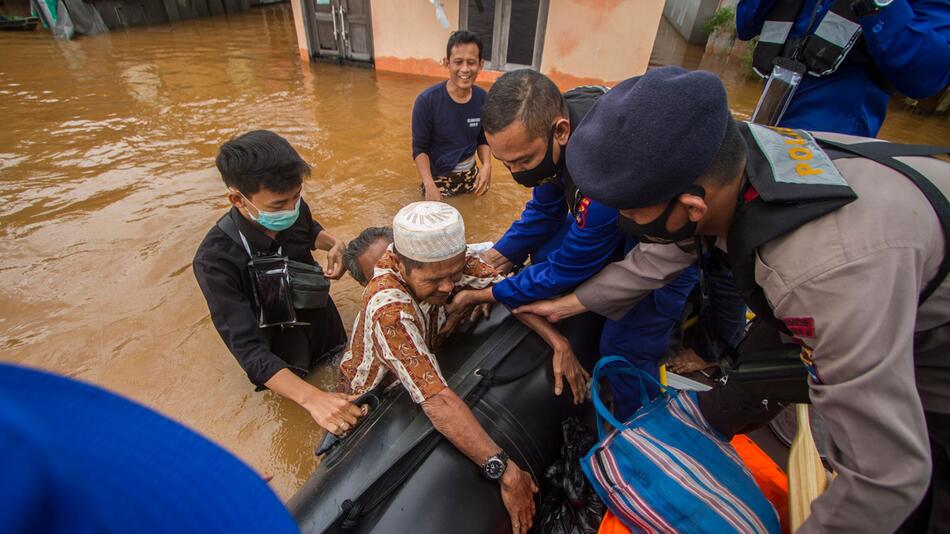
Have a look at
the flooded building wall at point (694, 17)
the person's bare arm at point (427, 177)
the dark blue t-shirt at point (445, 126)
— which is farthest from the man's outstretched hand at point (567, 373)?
the flooded building wall at point (694, 17)

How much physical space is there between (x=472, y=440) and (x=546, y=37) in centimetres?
784

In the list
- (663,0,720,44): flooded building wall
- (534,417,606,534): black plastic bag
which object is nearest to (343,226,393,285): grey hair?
(534,417,606,534): black plastic bag

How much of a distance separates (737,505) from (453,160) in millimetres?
3812

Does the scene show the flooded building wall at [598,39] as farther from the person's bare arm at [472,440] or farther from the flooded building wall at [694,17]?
the flooded building wall at [694,17]

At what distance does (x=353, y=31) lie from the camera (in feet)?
29.9

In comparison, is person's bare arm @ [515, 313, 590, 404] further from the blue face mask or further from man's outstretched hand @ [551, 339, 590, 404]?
the blue face mask

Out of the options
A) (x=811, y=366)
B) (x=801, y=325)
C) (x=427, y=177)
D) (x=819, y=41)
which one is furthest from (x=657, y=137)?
(x=427, y=177)

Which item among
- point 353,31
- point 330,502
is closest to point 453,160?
point 330,502

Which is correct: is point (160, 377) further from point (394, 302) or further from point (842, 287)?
point (842, 287)

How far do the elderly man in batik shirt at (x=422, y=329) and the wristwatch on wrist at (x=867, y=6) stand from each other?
2045 millimetres

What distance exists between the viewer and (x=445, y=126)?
14.1 ft

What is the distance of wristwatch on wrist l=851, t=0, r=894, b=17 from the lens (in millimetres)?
1892

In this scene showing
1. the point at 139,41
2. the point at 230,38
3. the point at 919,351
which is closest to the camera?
the point at 919,351

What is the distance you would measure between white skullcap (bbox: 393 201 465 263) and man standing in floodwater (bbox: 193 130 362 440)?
0.78m
